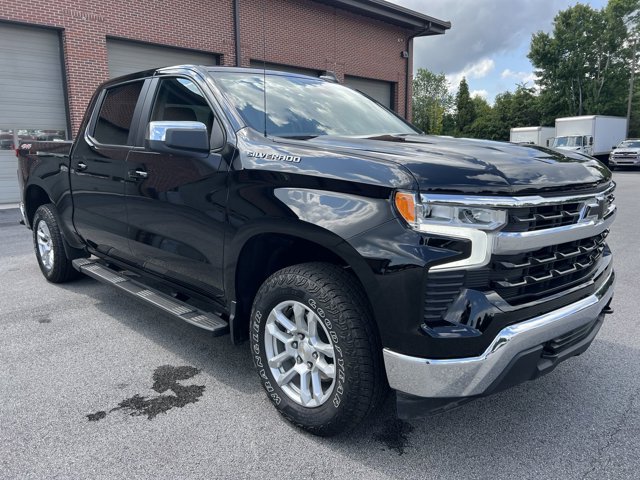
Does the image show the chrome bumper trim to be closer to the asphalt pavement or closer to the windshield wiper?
the asphalt pavement

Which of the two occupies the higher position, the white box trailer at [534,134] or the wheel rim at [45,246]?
the white box trailer at [534,134]

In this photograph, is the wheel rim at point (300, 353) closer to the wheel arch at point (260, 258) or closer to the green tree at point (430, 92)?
the wheel arch at point (260, 258)

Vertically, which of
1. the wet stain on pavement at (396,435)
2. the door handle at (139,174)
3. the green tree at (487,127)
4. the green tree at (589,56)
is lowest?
the wet stain on pavement at (396,435)

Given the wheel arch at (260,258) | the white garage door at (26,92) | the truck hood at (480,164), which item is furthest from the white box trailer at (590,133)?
the wheel arch at (260,258)

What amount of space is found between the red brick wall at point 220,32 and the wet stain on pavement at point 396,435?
1250 cm

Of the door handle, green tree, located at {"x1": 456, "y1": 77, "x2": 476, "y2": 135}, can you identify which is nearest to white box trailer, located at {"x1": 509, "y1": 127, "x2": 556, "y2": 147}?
green tree, located at {"x1": 456, "y1": 77, "x2": 476, "y2": 135}

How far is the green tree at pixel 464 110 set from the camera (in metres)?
60.7

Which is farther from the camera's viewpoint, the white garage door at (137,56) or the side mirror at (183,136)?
the white garage door at (137,56)

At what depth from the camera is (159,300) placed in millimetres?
3445

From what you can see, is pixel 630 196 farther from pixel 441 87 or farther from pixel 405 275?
pixel 441 87

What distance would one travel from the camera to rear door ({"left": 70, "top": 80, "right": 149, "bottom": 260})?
380cm

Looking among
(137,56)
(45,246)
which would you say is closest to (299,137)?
(45,246)

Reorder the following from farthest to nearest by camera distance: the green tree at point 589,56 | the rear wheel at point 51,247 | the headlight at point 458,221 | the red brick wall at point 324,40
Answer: the green tree at point 589,56 < the red brick wall at point 324,40 < the rear wheel at point 51,247 < the headlight at point 458,221

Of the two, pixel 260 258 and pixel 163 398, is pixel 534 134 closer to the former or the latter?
pixel 260 258
